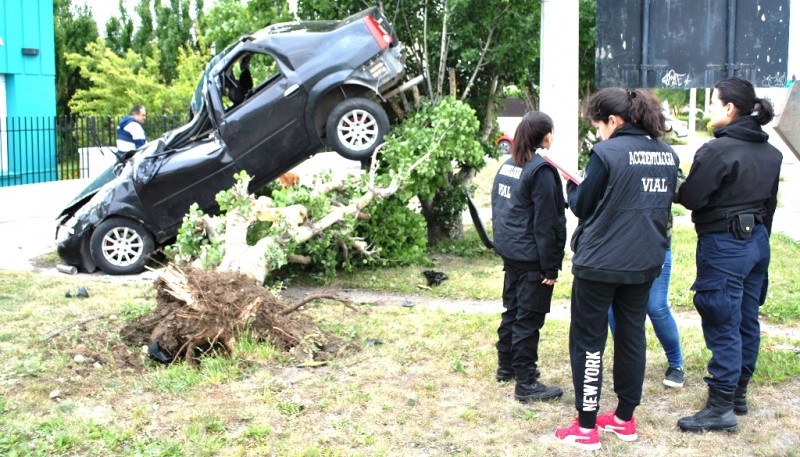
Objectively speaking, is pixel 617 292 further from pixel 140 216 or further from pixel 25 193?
pixel 25 193

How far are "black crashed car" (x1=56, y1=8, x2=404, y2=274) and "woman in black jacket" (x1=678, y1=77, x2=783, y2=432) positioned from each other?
5.07 meters

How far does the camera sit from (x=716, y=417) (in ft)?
16.5

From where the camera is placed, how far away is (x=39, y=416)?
5.25 meters

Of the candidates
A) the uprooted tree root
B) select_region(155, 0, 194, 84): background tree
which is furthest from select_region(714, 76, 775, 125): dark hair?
select_region(155, 0, 194, 84): background tree

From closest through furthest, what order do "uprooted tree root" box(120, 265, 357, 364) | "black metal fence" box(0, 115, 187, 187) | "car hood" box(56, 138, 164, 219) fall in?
"uprooted tree root" box(120, 265, 357, 364) < "car hood" box(56, 138, 164, 219) < "black metal fence" box(0, 115, 187, 187)

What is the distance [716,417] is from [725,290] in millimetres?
695

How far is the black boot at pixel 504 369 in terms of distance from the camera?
583cm

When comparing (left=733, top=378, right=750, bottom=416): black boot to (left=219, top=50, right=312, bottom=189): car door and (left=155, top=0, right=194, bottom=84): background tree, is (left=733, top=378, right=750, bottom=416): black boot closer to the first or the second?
(left=219, top=50, right=312, bottom=189): car door

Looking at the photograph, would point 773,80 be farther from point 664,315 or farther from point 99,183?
point 99,183

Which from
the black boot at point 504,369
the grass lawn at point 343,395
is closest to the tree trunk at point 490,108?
the grass lawn at point 343,395

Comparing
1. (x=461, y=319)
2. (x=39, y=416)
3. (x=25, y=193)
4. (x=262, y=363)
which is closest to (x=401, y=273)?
(x=461, y=319)

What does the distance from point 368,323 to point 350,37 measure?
3.58m

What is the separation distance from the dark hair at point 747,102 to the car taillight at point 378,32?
16.8 ft

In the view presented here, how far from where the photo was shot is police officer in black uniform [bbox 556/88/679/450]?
4.57m
